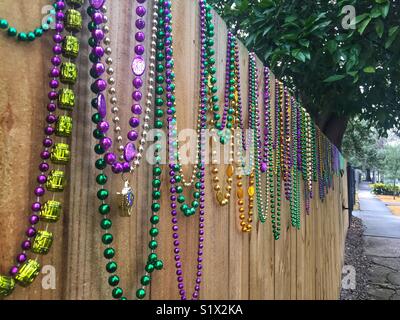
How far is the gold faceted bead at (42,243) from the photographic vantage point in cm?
57

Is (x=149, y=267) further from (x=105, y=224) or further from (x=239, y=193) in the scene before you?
(x=239, y=193)

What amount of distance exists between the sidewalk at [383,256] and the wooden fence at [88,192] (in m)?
4.65

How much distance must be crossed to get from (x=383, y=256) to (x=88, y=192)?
7.54 meters

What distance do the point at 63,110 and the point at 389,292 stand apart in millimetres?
5685

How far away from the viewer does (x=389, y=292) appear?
514 centimetres

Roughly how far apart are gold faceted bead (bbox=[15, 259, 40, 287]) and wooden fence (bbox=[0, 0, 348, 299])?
2 centimetres

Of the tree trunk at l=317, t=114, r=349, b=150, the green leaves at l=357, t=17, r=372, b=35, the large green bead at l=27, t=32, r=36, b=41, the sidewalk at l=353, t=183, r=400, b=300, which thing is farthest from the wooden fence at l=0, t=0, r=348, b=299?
the tree trunk at l=317, t=114, r=349, b=150

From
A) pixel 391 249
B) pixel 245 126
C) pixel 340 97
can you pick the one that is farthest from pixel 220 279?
pixel 391 249

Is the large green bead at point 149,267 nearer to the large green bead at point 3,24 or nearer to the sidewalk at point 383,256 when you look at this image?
the large green bead at point 3,24

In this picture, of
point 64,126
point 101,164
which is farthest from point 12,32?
point 101,164

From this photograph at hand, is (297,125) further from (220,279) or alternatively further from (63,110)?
(63,110)

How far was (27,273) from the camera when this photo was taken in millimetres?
559

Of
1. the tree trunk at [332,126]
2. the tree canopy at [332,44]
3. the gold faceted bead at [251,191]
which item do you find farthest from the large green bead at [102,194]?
the tree trunk at [332,126]

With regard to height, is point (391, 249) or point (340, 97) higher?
point (340, 97)
